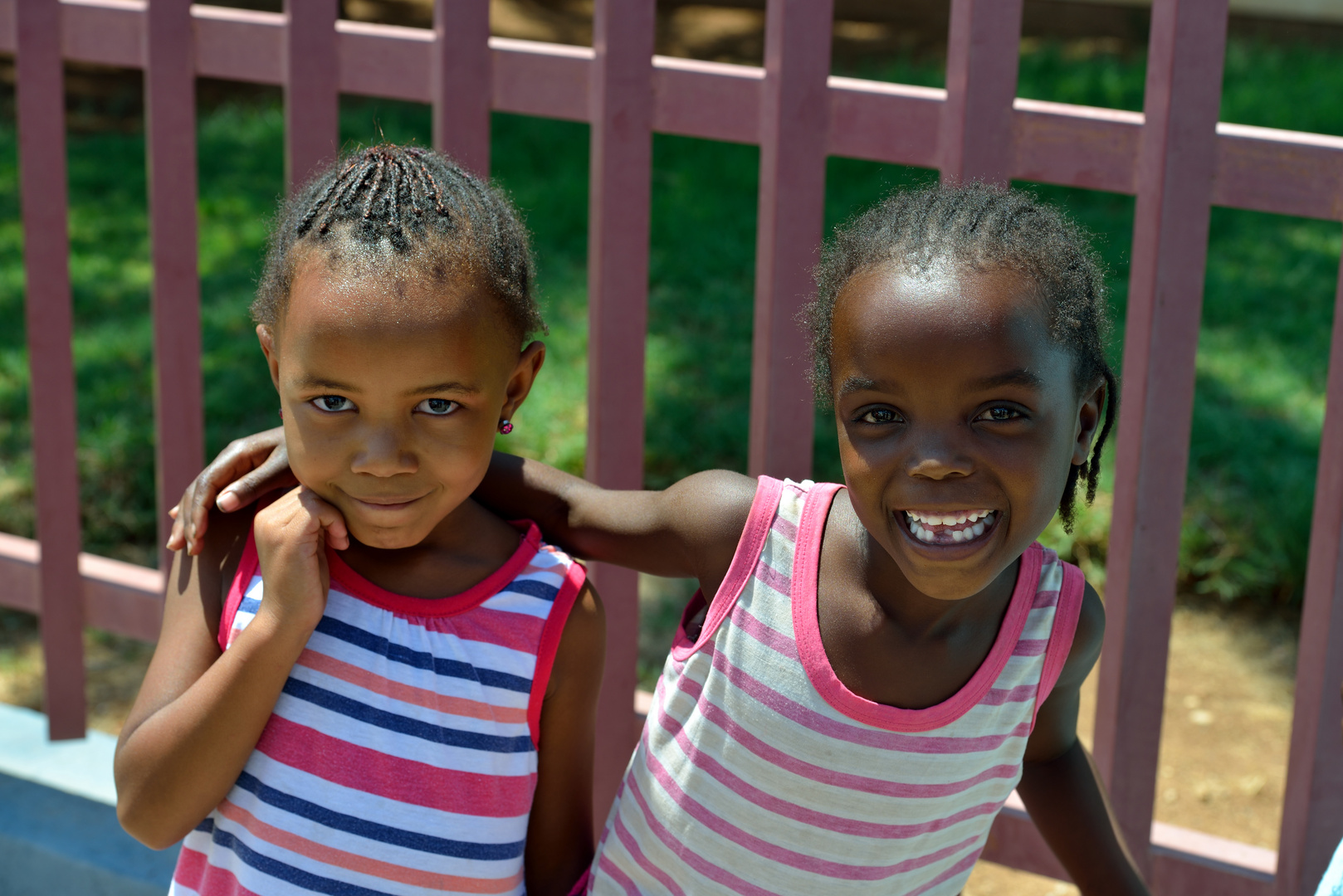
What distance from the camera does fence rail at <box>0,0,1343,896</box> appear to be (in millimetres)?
2043

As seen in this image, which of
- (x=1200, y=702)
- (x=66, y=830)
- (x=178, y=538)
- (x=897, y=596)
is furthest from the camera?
(x=1200, y=702)

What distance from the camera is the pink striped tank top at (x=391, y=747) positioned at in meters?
1.75

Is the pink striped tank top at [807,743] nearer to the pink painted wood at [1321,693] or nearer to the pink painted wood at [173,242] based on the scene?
the pink painted wood at [1321,693]

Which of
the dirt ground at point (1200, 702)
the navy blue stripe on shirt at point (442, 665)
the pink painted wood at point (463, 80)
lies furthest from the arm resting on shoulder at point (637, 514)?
the dirt ground at point (1200, 702)

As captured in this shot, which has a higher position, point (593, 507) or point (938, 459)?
point (938, 459)

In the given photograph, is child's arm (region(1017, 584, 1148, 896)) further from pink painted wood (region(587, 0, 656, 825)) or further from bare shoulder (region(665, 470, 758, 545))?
pink painted wood (region(587, 0, 656, 825))

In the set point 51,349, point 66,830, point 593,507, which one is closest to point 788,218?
point 593,507

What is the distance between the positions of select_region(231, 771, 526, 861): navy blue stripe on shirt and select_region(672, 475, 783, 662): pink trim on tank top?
1.19 ft

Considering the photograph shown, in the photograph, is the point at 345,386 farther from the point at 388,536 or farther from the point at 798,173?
the point at 798,173

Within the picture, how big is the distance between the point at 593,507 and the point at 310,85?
103cm

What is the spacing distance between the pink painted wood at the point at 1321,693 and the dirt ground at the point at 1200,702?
2.32 feet

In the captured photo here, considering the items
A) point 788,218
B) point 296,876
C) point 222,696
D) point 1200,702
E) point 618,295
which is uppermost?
point 788,218

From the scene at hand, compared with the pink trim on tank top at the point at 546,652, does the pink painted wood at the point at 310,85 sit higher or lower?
higher

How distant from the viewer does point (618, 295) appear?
2.32 m
